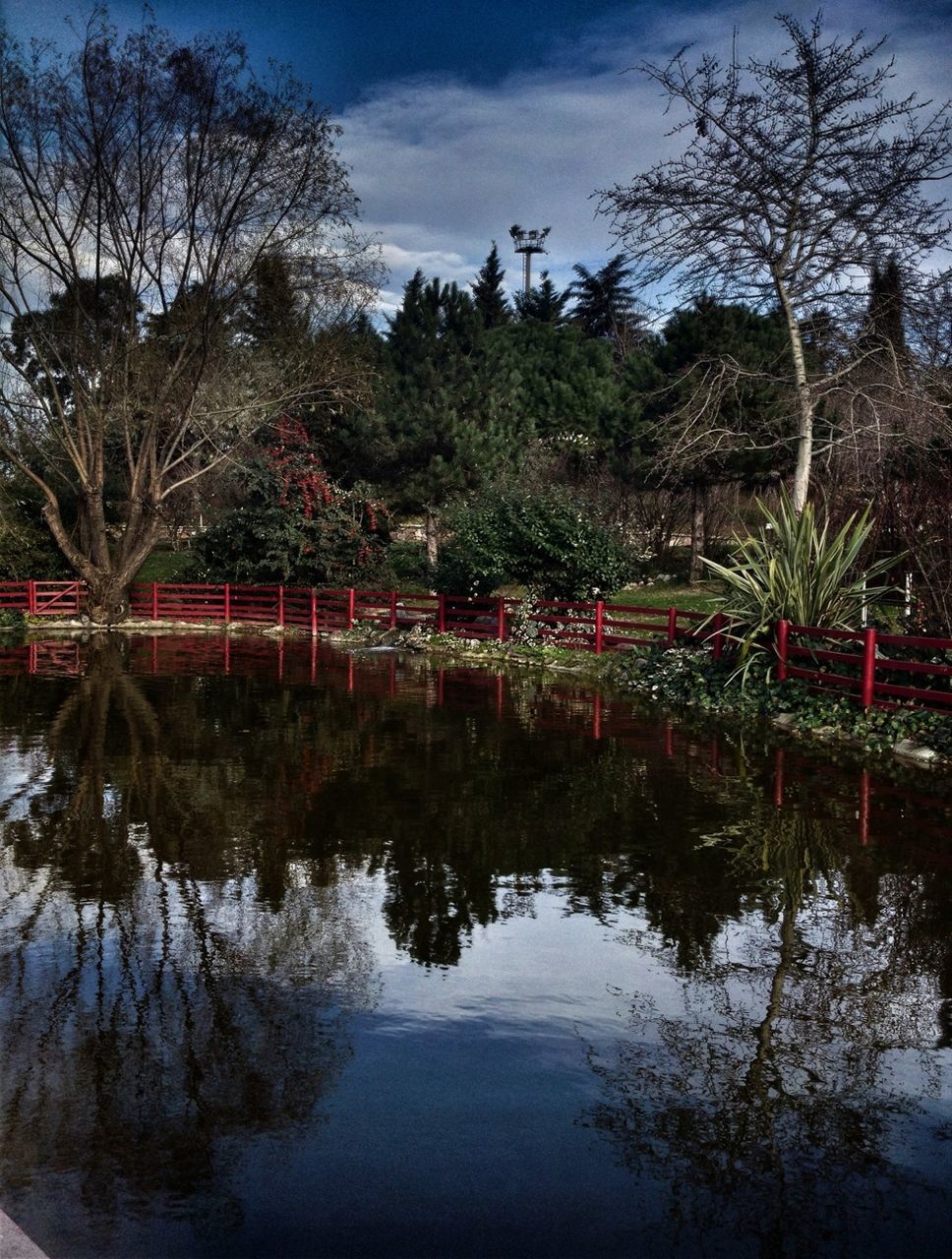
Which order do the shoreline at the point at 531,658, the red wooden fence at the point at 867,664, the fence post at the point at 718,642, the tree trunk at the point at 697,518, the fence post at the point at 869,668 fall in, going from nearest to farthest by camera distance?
1. the shoreline at the point at 531,658
2. the red wooden fence at the point at 867,664
3. the fence post at the point at 869,668
4. the fence post at the point at 718,642
5. the tree trunk at the point at 697,518

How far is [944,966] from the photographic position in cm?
668

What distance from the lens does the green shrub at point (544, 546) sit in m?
26.1

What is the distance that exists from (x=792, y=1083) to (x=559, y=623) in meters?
21.1

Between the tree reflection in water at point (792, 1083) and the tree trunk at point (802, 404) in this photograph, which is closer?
the tree reflection in water at point (792, 1083)

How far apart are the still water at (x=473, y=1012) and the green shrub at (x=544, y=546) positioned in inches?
553

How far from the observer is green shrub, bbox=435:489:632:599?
26.1 meters

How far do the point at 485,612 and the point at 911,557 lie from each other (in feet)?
38.8

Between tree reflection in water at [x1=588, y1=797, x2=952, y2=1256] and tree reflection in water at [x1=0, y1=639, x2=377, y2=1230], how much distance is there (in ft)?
4.81

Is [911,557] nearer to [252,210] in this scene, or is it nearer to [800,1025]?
[800,1025]

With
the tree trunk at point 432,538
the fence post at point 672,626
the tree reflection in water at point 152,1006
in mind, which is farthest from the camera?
the tree trunk at point 432,538

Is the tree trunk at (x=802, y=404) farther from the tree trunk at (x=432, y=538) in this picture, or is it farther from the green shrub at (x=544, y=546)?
the tree trunk at (x=432, y=538)

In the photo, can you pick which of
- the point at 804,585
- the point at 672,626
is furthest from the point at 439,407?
the point at 804,585

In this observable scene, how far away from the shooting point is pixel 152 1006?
19.5ft

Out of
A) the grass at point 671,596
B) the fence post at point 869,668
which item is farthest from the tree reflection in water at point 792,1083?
the grass at point 671,596
